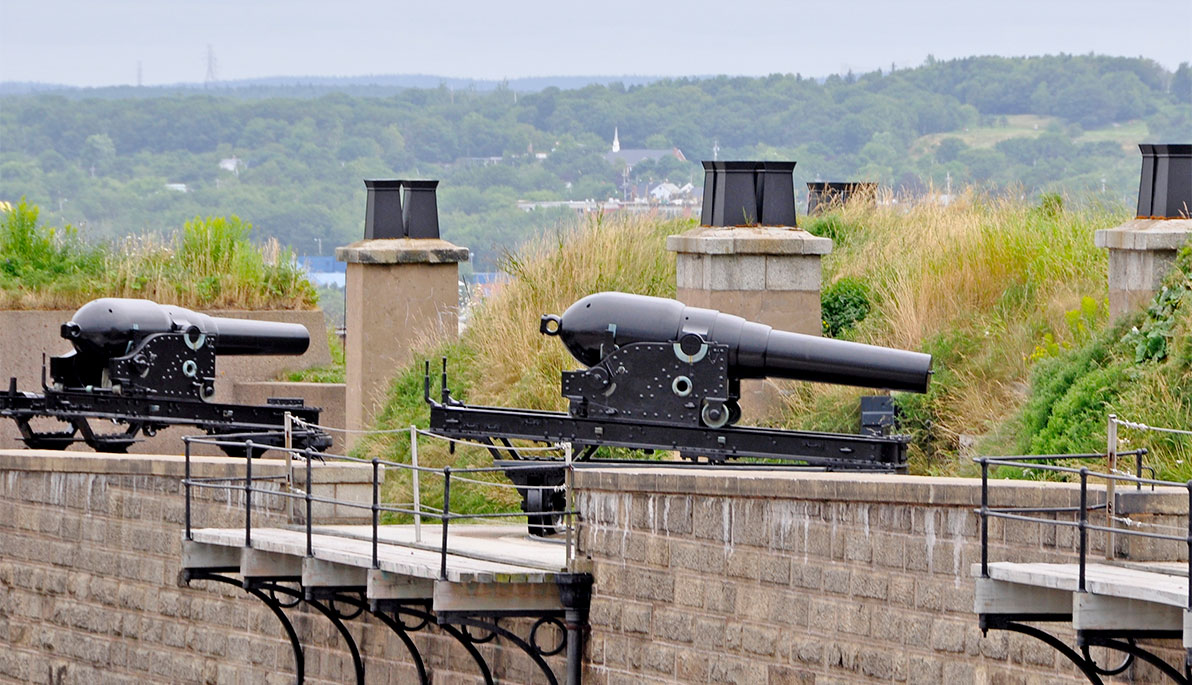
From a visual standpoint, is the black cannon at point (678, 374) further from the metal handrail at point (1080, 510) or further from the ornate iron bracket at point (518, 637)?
the metal handrail at point (1080, 510)

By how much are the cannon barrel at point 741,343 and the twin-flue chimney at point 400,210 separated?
886 cm

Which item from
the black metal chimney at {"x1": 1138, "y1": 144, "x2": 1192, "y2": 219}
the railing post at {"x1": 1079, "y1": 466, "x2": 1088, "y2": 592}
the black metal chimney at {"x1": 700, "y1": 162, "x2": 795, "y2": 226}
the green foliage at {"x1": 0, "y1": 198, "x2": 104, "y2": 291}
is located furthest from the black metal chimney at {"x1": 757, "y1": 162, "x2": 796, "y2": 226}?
the green foliage at {"x1": 0, "y1": 198, "x2": 104, "y2": 291}

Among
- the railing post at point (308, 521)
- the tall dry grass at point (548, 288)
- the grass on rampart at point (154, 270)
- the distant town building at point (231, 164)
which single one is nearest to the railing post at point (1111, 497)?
the railing post at point (308, 521)

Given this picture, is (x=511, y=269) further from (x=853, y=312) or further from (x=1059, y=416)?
(x=1059, y=416)

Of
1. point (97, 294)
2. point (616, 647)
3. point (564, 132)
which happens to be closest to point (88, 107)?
point (564, 132)

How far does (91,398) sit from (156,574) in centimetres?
309

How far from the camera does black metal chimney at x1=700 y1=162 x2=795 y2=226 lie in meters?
18.9

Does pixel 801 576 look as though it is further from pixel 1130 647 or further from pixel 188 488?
pixel 188 488

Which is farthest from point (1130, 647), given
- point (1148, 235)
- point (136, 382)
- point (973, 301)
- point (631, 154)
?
point (631, 154)

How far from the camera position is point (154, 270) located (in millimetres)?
27438

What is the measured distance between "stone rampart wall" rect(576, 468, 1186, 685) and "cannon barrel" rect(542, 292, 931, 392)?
5.06ft

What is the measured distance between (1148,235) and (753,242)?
359 cm

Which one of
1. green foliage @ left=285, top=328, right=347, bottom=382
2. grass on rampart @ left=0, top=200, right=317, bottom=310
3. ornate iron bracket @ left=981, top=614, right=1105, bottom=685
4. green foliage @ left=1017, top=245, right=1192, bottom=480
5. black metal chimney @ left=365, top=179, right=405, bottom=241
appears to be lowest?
ornate iron bracket @ left=981, top=614, right=1105, bottom=685

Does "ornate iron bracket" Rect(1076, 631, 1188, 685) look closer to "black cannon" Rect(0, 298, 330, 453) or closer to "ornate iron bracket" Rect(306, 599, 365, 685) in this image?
"ornate iron bracket" Rect(306, 599, 365, 685)
